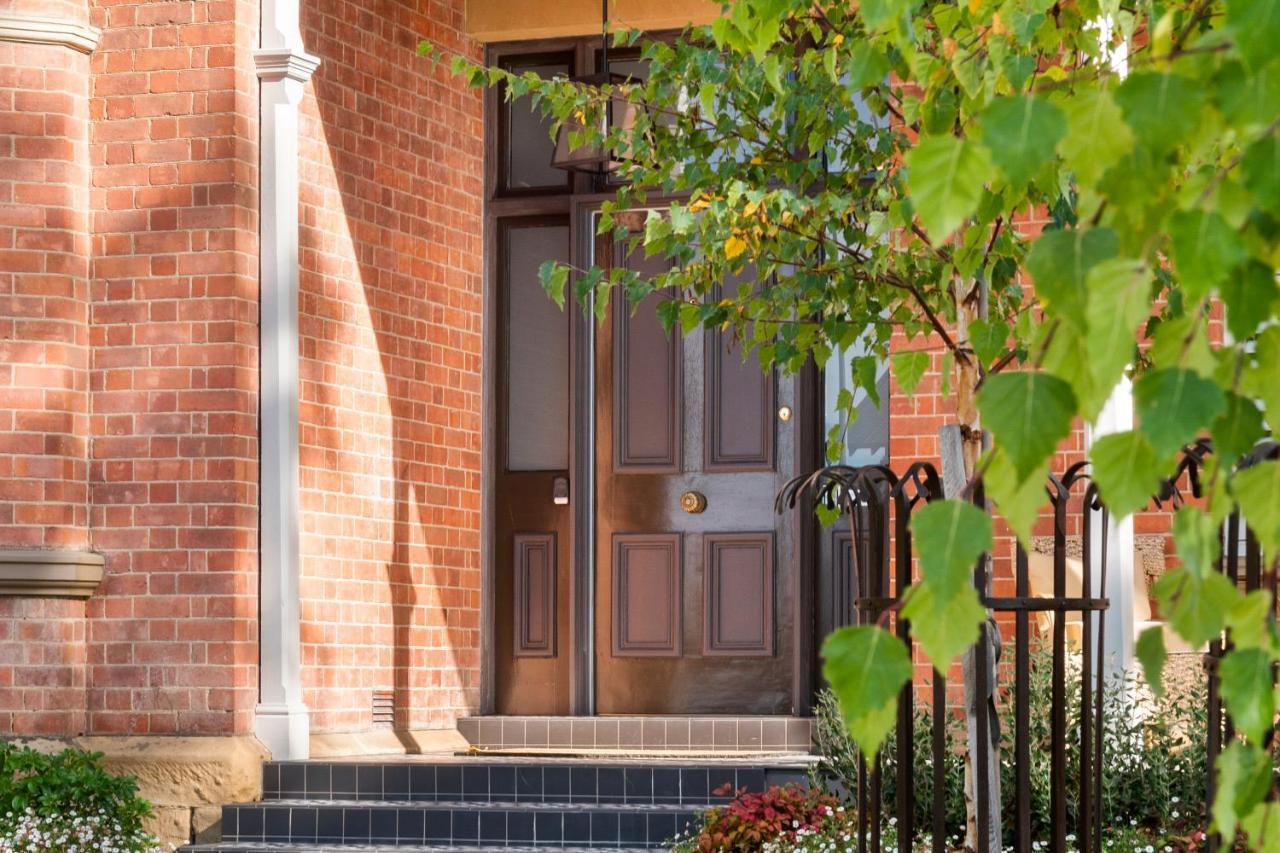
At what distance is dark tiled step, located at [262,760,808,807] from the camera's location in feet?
21.4

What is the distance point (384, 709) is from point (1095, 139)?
21.7 ft

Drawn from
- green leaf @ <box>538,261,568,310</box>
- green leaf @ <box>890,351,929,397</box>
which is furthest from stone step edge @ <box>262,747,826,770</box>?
green leaf @ <box>890,351,929,397</box>

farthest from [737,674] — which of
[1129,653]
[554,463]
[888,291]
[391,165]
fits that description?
[888,291]

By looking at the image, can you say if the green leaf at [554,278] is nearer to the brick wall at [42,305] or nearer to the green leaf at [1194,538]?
the green leaf at [1194,538]

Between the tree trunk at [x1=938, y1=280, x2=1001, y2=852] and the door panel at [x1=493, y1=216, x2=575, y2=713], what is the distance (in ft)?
14.3

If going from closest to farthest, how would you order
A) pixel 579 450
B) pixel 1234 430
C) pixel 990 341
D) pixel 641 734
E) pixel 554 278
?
1. pixel 1234 430
2. pixel 990 341
3. pixel 554 278
4. pixel 641 734
5. pixel 579 450

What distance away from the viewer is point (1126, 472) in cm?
111

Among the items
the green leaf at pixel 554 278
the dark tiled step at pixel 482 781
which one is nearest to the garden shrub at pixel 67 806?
the dark tiled step at pixel 482 781

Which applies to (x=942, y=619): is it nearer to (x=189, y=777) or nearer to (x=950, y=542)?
(x=950, y=542)

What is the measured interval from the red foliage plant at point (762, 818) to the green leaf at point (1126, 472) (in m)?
4.44

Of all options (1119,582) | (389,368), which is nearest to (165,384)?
(389,368)

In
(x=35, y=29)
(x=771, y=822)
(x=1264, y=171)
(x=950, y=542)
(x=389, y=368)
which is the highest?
(x=35, y=29)

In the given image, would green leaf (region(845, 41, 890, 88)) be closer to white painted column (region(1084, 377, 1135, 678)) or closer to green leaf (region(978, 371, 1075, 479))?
green leaf (region(978, 371, 1075, 479))

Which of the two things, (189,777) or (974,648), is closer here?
(974,648)
